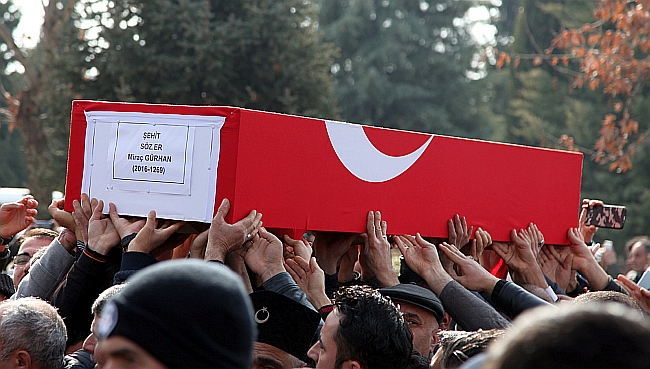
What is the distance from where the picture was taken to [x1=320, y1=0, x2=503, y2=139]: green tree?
24.7 m

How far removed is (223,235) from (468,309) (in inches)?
44.5

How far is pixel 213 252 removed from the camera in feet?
11.6

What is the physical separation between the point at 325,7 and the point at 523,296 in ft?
→ 77.6

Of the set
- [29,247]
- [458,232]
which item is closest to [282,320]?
[458,232]

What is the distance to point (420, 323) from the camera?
12.4 feet

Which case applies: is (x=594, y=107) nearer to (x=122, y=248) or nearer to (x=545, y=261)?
(x=545, y=261)

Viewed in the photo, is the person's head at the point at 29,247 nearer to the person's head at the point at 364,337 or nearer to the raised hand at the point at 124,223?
the raised hand at the point at 124,223

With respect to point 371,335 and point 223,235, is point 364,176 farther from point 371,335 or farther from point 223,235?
point 371,335

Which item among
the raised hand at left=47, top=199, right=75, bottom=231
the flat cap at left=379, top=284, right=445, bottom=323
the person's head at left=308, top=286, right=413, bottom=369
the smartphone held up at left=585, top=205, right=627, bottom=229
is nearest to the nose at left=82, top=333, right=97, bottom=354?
the raised hand at left=47, top=199, right=75, bottom=231

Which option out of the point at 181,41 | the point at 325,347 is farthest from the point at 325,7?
the point at 325,347

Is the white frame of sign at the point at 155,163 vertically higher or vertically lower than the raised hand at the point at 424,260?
higher

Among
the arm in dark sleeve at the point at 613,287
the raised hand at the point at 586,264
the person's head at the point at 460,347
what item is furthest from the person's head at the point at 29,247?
the arm in dark sleeve at the point at 613,287

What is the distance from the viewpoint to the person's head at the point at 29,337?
10.3 ft

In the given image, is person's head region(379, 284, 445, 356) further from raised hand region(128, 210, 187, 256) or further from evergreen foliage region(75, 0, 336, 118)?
evergreen foliage region(75, 0, 336, 118)
